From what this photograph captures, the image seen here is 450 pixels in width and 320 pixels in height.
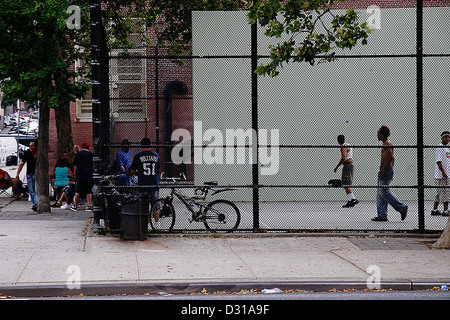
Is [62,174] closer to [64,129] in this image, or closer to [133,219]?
[64,129]

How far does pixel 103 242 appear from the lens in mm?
10453

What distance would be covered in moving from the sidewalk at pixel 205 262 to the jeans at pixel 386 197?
183 centimetres

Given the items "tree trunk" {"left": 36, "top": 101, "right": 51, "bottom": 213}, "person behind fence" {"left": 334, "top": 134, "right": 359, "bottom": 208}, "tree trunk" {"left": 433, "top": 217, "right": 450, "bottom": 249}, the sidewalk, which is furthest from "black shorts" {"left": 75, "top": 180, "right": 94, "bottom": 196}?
"tree trunk" {"left": 433, "top": 217, "right": 450, "bottom": 249}

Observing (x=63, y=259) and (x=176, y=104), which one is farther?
(x=176, y=104)

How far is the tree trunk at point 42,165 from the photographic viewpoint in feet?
49.0

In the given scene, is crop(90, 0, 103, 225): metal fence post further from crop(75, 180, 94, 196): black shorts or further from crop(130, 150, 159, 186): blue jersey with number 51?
crop(75, 180, 94, 196): black shorts

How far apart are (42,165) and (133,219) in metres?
5.36

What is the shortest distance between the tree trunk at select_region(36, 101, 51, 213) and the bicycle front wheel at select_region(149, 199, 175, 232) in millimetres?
4290

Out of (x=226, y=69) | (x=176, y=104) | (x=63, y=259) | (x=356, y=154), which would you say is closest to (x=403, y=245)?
(x=63, y=259)

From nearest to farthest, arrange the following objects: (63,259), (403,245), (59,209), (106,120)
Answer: (63,259) → (403,245) → (106,120) → (59,209)

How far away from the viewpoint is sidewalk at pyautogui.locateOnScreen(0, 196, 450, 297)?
7613 millimetres

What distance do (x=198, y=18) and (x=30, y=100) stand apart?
17.9 feet
